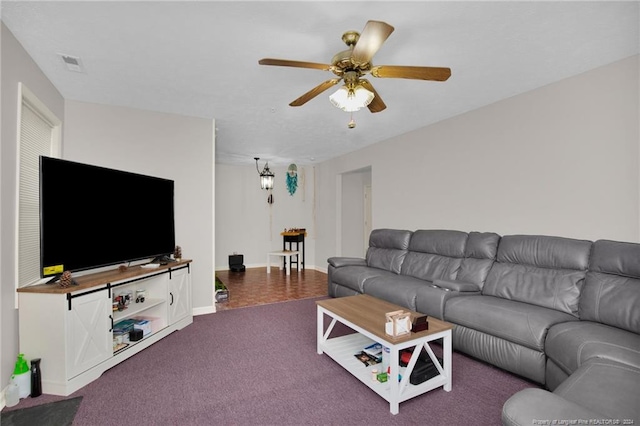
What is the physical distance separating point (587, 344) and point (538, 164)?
1.92 metres

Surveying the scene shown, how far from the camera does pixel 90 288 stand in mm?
2314

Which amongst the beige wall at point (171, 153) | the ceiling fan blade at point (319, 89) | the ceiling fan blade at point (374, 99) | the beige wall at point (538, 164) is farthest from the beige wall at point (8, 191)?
the beige wall at point (538, 164)

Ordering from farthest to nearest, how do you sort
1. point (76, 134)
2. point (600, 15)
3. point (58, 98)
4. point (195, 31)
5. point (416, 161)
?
point (416, 161), point (76, 134), point (58, 98), point (195, 31), point (600, 15)

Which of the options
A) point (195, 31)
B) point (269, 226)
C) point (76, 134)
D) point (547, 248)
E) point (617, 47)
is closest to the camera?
point (195, 31)

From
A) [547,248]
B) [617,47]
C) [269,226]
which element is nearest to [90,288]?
[547,248]

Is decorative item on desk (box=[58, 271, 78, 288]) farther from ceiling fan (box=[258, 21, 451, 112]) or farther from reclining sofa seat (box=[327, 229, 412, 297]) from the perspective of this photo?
reclining sofa seat (box=[327, 229, 412, 297])

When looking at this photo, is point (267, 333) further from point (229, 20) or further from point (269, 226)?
point (269, 226)

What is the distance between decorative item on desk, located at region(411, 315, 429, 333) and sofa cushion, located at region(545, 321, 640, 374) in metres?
0.81

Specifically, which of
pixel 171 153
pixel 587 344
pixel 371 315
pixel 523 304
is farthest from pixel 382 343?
pixel 171 153

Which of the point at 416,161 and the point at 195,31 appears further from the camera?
the point at 416,161

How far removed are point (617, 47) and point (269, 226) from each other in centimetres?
664

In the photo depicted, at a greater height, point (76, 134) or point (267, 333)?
point (76, 134)

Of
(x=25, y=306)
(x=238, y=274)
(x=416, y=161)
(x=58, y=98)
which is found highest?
(x=58, y=98)

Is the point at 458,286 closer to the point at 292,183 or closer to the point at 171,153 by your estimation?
the point at 171,153
